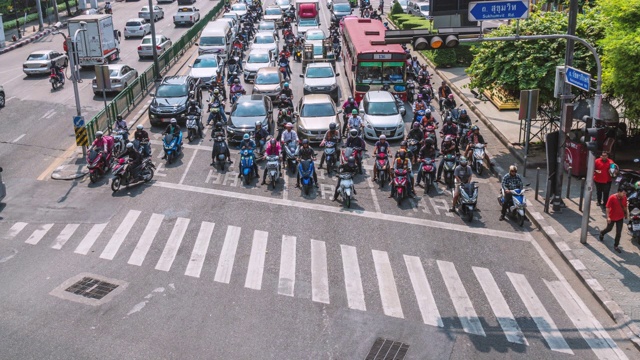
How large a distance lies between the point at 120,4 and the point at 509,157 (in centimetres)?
6489

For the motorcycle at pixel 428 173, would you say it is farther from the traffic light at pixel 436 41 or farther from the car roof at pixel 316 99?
the car roof at pixel 316 99

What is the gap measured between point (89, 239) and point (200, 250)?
3.25 metres

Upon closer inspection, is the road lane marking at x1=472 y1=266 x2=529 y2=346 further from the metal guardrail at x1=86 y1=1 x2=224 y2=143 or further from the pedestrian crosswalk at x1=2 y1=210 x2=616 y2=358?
the metal guardrail at x1=86 y1=1 x2=224 y2=143

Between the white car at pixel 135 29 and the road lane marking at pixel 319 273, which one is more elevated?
the white car at pixel 135 29

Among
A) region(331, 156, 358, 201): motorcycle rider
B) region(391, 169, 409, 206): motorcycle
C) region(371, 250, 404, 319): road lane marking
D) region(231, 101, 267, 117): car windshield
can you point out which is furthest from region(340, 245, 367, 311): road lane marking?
region(231, 101, 267, 117): car windshield

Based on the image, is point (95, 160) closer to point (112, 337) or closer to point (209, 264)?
point (209, 264)

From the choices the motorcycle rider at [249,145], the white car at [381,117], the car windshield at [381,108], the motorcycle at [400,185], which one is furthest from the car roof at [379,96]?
the motorcycle at [400,185]

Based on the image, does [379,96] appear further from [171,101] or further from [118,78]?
[118,78]

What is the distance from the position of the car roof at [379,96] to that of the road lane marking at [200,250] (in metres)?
11.9

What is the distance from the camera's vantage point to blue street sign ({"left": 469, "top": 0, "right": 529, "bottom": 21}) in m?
16.8

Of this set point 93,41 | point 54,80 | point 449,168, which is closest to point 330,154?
point 449,168

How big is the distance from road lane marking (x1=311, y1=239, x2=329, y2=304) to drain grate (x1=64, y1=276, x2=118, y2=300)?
14.9 ft

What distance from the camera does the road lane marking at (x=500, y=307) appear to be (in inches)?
548

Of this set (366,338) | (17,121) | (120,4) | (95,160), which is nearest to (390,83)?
(95,160)
